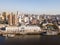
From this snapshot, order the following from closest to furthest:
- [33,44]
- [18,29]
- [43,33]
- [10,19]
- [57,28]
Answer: [33,44] < [43,33] < [18,29] < [57,28] < [10,19]

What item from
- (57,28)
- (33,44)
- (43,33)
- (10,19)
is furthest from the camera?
(10,19)

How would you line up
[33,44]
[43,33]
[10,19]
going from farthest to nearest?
[10,19] → [43,33] → [33,44]

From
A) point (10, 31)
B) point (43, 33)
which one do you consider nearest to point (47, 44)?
point (43, 33)

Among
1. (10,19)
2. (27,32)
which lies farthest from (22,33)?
(10,19)

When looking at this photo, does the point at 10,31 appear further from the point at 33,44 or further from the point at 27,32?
the point at 33,44

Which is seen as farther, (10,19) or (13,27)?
(10,19)

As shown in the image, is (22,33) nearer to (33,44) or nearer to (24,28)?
(24,28)

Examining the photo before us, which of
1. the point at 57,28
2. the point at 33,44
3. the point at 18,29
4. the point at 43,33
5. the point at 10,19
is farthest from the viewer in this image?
the point at 10,19

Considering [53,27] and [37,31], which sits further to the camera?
[53,27]
